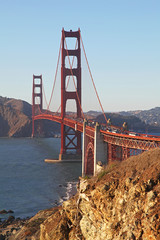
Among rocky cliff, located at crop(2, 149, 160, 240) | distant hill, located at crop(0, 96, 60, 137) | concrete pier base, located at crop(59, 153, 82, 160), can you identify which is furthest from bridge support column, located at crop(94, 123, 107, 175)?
distant hill, located at crop(0, 96, 60, 137)

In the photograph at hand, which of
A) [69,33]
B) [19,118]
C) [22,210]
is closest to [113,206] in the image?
[22,210]

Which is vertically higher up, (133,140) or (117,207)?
(133,140)

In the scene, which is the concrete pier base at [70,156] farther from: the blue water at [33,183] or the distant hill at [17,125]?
the distant hill at [17,125]

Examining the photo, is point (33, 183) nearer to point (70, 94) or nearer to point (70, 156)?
point (70, 156)

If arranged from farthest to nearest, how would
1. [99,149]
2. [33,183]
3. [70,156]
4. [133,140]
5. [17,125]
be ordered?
[17,125], [70,156], [33,183], [99,149], [133,140]

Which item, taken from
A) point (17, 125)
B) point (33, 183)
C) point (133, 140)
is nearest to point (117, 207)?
point (133, 140)

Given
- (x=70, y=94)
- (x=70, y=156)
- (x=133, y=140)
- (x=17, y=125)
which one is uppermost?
(x=70, y=94)

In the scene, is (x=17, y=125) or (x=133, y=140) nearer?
(x=133, y=140)
